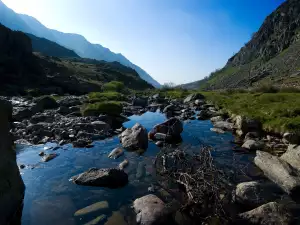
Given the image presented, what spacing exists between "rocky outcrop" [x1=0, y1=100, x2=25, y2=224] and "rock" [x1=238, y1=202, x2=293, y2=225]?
25.6 ft

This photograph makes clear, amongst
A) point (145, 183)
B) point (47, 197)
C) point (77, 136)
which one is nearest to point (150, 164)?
point (145, 183)

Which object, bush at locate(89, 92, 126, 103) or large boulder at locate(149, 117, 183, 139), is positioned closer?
large boulder at locate(149, 117, 183, 139)

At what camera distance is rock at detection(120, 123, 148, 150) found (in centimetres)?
1701

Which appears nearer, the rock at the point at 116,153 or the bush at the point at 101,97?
the rock at the point at 116,153

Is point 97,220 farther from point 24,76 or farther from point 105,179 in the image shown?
point 24,76

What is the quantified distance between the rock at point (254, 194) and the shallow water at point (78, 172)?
1.66 meters

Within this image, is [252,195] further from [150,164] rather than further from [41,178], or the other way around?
[41,178]

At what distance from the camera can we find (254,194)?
9.46 meters

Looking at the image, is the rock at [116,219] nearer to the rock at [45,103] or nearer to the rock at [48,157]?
the rock at [48,157]

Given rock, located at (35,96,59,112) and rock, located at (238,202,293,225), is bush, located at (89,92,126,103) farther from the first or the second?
rock, located at (238,202,293,225)

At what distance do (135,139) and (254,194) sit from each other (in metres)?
9.49

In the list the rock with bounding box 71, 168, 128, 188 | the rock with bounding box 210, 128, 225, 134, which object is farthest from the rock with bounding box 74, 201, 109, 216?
the rock with bounding box 210, 128, 225, 134

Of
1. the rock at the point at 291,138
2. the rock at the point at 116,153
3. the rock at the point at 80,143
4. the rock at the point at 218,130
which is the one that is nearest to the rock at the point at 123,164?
the rock at the point at 116,153

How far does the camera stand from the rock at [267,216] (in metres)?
7.87
